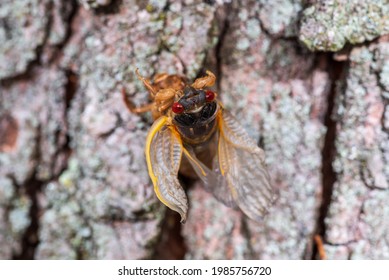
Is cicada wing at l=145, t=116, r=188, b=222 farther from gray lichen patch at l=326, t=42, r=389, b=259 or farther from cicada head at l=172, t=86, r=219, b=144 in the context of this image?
gray lichen patch at l=326, t=42, r=389, b=259

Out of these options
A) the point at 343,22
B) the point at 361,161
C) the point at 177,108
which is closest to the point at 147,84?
the point at 177,108

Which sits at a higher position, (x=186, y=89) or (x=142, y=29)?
(x=142, y=29)

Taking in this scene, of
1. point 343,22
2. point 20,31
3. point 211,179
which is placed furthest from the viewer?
point 211,179

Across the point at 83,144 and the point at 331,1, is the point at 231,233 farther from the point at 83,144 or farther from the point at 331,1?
the point at 331,1

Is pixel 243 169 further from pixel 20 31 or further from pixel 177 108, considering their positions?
pixel 20 31

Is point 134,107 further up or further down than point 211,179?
further up

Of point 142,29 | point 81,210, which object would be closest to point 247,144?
point 142,29

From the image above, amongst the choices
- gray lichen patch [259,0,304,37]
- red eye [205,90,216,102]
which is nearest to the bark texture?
gray lichen patch [259,0,304,37]
